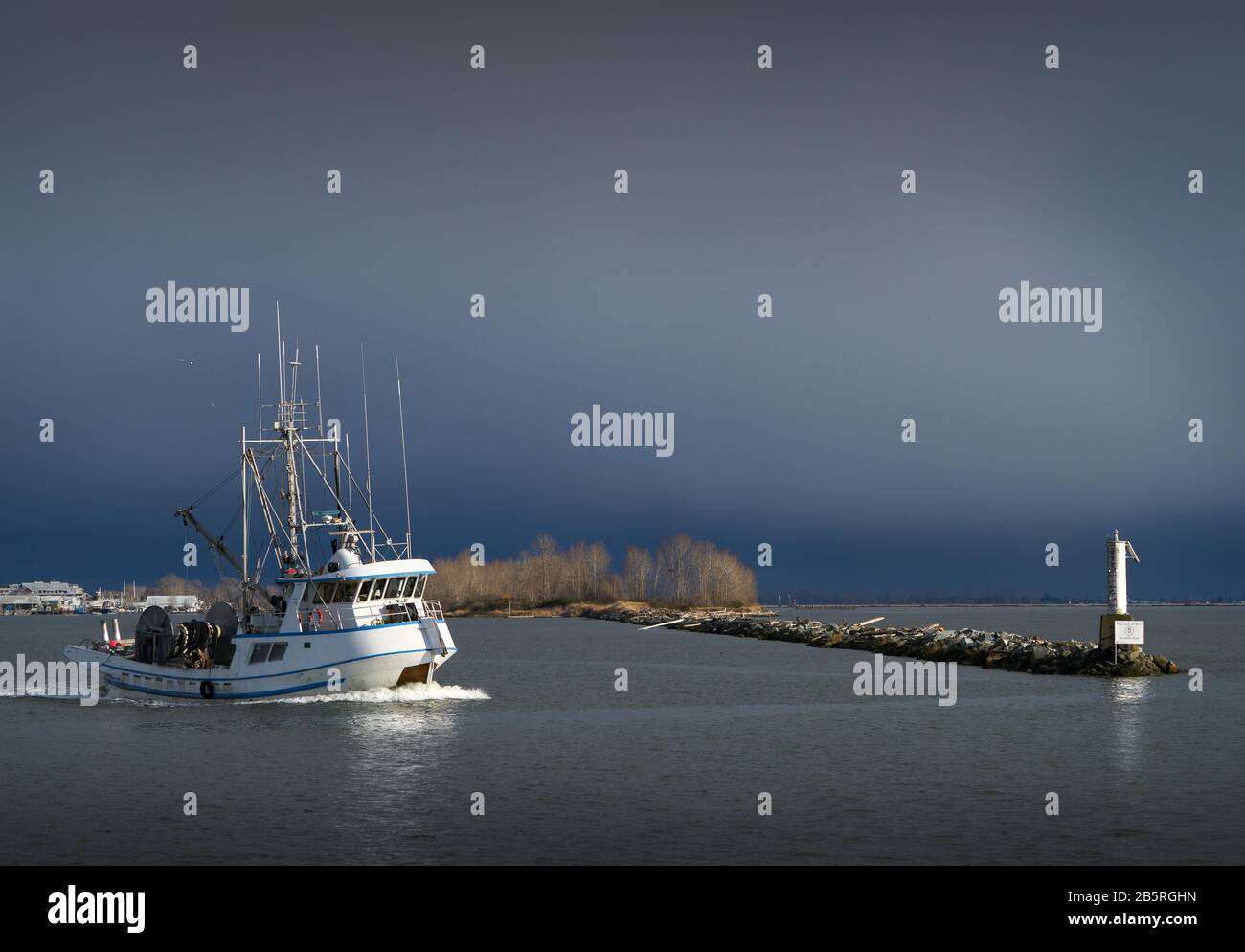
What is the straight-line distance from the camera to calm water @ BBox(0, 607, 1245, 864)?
30.1 meters

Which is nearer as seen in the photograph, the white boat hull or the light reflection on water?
the light reflection on water

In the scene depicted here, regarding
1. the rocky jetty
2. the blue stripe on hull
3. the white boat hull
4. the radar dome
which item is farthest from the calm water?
the radar dome

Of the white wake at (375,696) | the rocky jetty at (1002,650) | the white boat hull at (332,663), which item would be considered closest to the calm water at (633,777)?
the white wake at (375,696)

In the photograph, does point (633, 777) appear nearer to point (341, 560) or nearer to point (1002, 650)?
point (341, 560)

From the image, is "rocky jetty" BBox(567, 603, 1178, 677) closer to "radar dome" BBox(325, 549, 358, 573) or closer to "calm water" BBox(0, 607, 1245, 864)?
"calm water" BBox(0, 607, 1245, 864)

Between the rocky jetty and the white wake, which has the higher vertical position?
the white wake

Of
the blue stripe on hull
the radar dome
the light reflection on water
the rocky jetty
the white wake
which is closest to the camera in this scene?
the light reflection on water

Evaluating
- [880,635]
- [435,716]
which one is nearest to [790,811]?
[435,716]

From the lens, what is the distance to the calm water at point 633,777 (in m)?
30.1

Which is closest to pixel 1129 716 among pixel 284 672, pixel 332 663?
pixel 332 663

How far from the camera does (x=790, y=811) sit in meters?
34.5

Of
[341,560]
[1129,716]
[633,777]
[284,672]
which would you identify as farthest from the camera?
[1129,716]

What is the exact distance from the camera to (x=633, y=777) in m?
40.8
